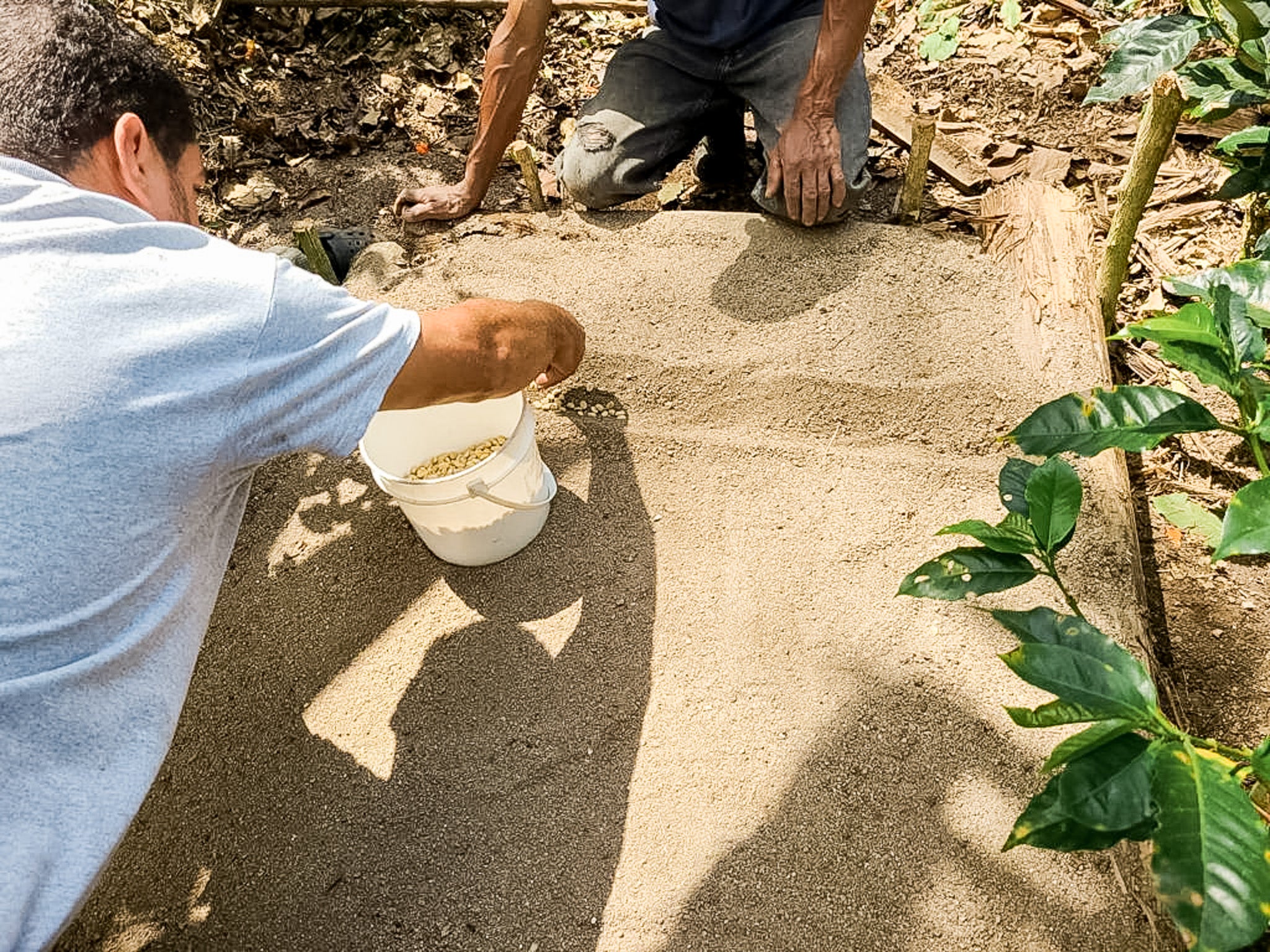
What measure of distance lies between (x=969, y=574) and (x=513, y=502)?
949 mm

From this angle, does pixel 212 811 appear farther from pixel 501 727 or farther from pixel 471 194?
pixel 471 194

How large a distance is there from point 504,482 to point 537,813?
64 centimetres

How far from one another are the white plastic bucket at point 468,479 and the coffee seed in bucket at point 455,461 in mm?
41

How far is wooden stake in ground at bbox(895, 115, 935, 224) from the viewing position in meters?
2.39

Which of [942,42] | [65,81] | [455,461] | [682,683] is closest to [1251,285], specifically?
[682,683]

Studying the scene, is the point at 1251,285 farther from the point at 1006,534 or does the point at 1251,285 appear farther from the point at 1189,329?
the point at 1006,534

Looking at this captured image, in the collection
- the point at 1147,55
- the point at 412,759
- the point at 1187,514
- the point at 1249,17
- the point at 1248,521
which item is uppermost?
the point at 1249,17

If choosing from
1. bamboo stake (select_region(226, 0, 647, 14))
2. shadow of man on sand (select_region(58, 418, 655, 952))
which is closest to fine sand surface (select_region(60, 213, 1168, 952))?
shadow of man on sand (select_region(58, 418, 655, 952))

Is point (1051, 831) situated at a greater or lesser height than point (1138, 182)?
lesser

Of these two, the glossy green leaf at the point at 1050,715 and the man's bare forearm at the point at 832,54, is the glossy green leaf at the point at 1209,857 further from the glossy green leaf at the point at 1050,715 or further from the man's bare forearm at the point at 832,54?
the man's bare forearm at the point at 832,54

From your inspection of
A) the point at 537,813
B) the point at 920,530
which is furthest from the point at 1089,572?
the point at 537,813

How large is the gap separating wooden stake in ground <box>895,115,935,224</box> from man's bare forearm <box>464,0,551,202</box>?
1.05 meters

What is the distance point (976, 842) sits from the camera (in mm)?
1587

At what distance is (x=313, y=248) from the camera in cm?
267
